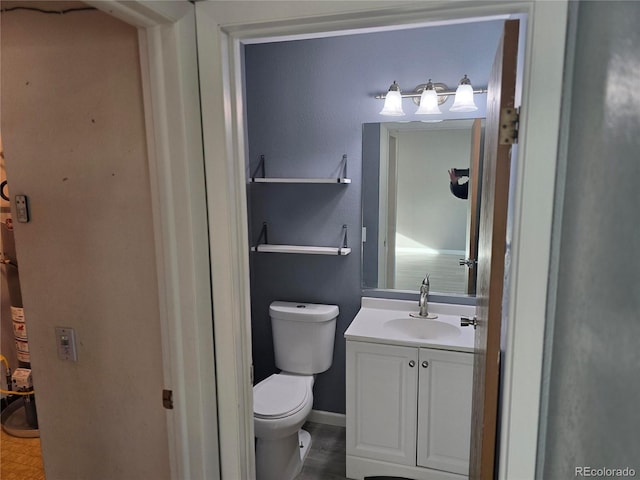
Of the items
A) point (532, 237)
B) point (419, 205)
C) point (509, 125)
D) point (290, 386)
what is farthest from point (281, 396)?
point (509, 125)

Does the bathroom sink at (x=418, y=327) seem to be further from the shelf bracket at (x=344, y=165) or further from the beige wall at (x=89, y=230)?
the beige wall at (x=89, y=230)

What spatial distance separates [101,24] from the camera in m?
1.11

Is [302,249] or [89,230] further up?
[89,230]

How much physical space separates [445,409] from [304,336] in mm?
912

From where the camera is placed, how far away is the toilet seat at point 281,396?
2.13 m

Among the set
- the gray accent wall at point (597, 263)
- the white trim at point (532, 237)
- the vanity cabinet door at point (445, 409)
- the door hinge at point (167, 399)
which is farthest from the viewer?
the vanity cabinet door at point (445, 409)

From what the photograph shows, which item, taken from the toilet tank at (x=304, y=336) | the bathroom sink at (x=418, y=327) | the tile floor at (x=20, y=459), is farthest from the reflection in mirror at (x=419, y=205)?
the tile floor at (x=20, y=459)

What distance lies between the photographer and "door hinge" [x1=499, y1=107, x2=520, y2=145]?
3.20 ft

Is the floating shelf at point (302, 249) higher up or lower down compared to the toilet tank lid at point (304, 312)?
higher up

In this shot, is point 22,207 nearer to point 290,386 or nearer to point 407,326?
point 290,386

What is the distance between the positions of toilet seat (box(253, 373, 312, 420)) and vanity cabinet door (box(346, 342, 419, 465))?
285 mm

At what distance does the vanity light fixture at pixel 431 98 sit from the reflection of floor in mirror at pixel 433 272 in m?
0.85

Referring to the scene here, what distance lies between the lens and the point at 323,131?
2.55 m

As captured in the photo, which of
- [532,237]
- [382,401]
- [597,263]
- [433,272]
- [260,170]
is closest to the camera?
[597,263]
